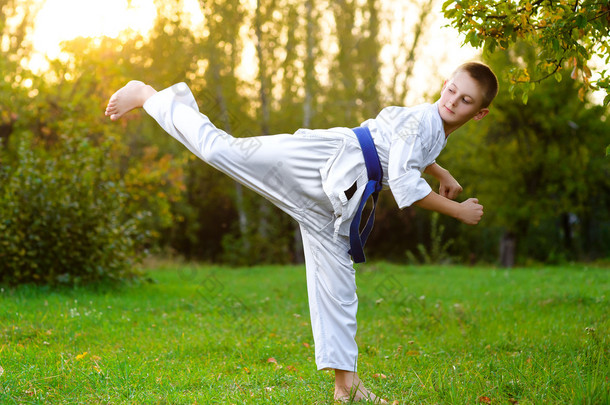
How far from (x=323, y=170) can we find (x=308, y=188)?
0.41ft

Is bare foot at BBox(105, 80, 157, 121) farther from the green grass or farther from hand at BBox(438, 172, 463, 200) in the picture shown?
hand at BBox(438, 172, 463, 200)

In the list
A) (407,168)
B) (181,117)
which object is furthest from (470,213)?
(181,117)

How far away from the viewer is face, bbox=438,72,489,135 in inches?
120

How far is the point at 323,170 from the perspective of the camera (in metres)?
3.02

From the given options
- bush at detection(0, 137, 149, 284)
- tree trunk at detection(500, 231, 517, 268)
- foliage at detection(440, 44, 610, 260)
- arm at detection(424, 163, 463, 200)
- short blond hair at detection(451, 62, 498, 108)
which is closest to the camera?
short blond hair at detection(451, 62, 498, 108)

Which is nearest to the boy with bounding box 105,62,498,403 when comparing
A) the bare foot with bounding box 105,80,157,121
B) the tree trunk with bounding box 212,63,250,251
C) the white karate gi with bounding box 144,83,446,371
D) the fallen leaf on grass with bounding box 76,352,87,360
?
the white karate gi with bounding box 144,83,446,371

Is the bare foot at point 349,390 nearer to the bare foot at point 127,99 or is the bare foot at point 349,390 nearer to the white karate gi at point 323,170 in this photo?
the white karate gi at point 323,170

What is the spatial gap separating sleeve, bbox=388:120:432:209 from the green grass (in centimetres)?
106

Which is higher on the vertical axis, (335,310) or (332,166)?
(332,166)

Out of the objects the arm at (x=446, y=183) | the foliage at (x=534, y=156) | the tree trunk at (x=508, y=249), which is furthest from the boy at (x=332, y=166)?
the tree trunk at (x=508, y=249)

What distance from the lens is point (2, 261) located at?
6.66 m

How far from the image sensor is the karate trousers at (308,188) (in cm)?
Answer: 296

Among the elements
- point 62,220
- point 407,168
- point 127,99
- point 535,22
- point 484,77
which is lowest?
point 62,220

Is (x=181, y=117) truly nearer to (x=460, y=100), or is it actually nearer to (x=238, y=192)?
(x=460, y=100)
